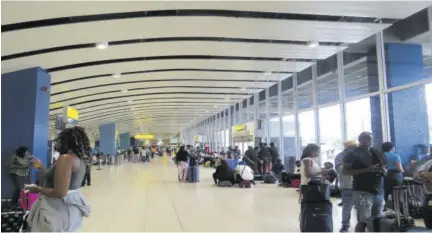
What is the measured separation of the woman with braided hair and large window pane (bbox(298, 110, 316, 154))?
935cm

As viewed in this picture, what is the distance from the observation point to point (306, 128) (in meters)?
11.4

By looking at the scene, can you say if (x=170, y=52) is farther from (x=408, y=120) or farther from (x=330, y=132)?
(x=408, y=120)

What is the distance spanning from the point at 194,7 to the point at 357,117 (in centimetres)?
511

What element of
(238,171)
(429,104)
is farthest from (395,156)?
(238,171)

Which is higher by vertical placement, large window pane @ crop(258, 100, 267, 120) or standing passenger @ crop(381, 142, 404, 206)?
large window pane @ crop(258, 100, 267, 120)

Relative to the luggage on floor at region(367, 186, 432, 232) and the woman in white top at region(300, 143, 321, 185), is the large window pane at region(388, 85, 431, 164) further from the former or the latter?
the woman in white top at region(300, 143, 321, 185)

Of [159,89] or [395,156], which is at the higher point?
[159,89]

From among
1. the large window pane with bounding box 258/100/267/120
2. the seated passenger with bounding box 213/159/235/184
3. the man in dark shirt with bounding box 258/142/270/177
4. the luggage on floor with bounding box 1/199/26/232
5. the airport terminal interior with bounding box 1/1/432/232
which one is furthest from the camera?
the large window pane with bounding box 258/100/267/120

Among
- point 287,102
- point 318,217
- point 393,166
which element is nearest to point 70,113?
point 287,102

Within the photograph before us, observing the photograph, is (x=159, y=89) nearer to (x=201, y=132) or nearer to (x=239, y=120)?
(x=239, y=120)

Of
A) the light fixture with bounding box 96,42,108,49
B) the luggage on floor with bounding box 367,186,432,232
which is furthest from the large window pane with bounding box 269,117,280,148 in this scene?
the luggage on floor with bounding box 367,186,432,232

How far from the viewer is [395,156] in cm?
578

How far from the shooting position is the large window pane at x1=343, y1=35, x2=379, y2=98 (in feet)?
25.8

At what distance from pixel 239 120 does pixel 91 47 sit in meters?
12.6
